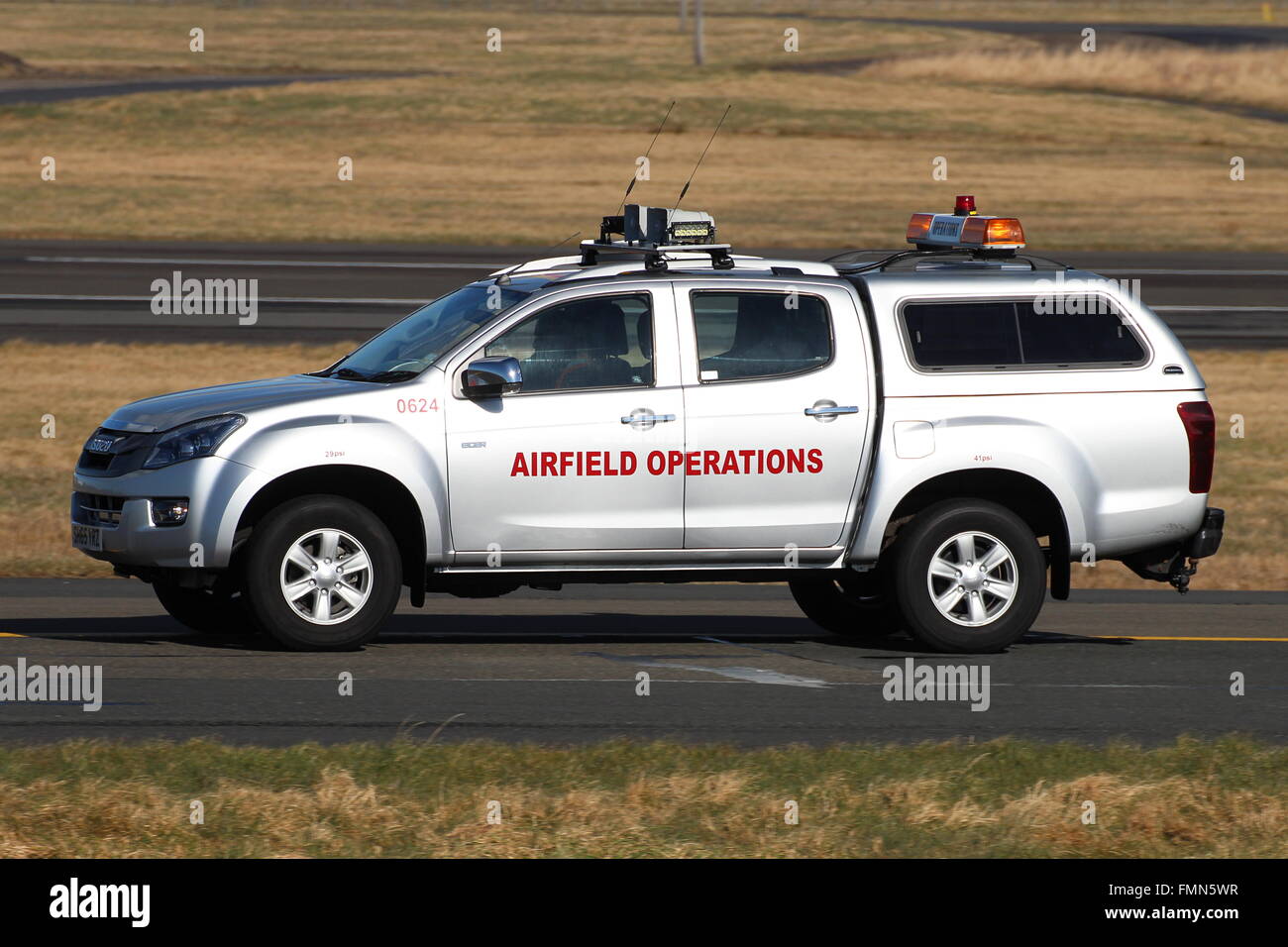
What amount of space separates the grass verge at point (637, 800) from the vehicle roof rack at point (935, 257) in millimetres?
3552

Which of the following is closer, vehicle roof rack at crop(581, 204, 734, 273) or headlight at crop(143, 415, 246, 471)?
headlight at crop(143, 415, 246, 471)

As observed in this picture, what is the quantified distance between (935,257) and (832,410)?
146 cm

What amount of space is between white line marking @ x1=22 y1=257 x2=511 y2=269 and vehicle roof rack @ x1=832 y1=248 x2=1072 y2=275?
22.9 metres

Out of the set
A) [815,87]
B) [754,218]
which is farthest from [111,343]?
[815,87]

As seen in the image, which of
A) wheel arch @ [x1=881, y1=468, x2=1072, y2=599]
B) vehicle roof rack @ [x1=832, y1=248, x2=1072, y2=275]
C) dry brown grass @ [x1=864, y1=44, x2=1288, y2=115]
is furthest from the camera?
dry brown grass @ [x1=864, y1=44, x2=1288, y2=115]

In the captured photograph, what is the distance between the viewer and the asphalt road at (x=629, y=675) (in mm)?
8586

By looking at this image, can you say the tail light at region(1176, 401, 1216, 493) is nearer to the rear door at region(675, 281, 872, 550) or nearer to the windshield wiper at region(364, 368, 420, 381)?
the rear door at region(675, 281, 872, 550)

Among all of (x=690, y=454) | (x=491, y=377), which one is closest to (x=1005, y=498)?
(x=690, y=454)

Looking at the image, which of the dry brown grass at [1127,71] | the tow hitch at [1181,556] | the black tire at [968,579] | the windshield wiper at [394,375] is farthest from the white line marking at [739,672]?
the dry brown grass at [1127,71]

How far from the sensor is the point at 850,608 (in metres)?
11.4

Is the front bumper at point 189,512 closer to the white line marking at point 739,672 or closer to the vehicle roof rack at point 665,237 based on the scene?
the white line marking at point 739,672

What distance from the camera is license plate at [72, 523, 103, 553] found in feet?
32.8

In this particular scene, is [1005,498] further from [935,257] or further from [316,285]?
[316,285]

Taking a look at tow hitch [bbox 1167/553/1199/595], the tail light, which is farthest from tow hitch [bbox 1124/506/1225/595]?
the tail light
